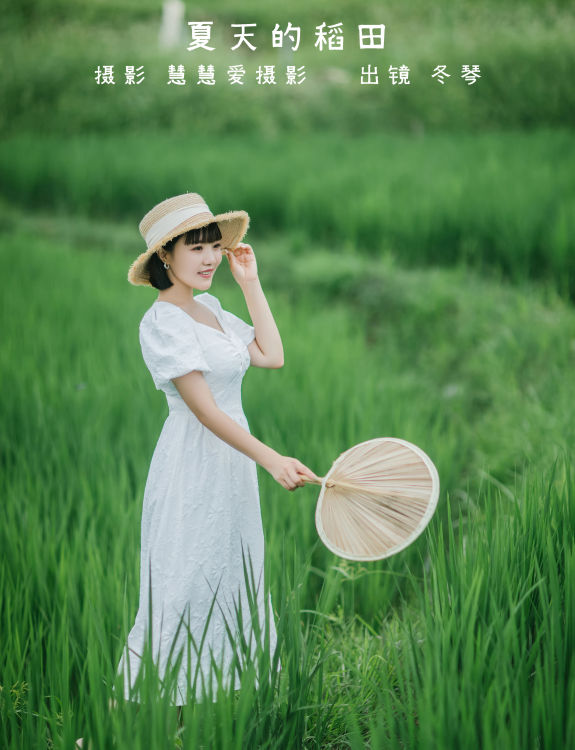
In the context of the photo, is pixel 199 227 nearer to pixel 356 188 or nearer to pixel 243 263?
pixel 243 263

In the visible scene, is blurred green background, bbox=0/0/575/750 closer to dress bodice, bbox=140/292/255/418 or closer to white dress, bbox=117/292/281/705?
white dress, bbox=117/292/281/705

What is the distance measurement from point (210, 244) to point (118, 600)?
2.79ft

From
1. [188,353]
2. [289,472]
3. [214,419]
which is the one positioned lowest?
[289,472]

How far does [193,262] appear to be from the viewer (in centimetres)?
149

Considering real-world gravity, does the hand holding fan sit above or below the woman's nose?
below

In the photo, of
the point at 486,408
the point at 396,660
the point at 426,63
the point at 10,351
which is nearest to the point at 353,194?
the point at 486,408

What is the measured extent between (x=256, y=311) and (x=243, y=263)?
10cm

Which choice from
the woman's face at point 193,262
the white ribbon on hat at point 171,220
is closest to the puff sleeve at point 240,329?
the woman's face at point 193,262

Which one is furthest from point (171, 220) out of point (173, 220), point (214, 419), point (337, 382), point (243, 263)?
point (337, 382)

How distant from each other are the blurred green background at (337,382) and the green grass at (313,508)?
11 millimetres

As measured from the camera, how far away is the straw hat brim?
4.75 ft

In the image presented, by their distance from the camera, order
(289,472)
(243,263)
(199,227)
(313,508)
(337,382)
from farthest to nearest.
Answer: (337,382), (313,508), (243,263), (199,227), (289,472)

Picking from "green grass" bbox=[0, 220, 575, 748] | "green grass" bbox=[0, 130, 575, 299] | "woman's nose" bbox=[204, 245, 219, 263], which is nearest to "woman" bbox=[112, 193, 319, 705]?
"woman's nose" bbox=[204, 245, 219, 263]

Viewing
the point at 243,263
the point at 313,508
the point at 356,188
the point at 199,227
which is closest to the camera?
the point at 199,227
